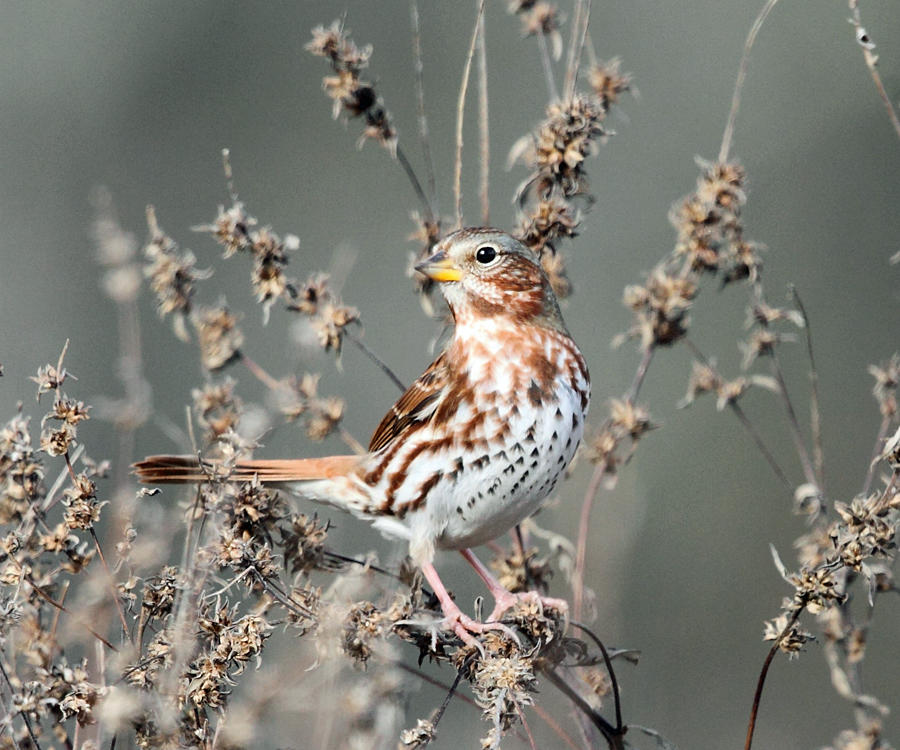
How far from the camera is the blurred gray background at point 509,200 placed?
320 inches

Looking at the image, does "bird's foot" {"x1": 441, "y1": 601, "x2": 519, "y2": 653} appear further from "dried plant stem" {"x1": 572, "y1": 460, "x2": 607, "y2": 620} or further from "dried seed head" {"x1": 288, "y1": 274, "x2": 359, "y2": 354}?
"dried seed head" {"x1": 288, "y1": 274, "x2": 359, "y2": 354}

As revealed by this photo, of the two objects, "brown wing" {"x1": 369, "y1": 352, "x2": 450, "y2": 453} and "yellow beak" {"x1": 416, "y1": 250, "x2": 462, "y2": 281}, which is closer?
"yellow beak" {"x1": 416, "y1": 250, "x2": 462, "y2": 281}

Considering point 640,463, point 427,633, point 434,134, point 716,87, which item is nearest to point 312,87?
point 434,134

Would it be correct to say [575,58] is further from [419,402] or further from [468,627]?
[468,627]

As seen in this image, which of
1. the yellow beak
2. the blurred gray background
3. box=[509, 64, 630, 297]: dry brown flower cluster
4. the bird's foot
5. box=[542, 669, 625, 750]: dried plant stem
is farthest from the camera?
the blurred gray background

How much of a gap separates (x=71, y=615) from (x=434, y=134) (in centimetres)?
730

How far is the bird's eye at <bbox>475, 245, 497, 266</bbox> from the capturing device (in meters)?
4.31

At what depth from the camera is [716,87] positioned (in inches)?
385

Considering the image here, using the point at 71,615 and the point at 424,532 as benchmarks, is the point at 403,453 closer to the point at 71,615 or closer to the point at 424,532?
the point at 424,532

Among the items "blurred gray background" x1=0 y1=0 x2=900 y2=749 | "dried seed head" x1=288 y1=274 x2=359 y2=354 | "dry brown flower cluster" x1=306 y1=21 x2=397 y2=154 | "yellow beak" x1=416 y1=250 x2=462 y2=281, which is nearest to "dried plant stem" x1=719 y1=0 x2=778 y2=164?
"yellow beak" x1=416 y1=250 x2=462 y2=281

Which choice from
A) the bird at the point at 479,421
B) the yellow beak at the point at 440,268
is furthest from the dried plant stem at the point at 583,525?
the yellow beak at the point at 440,268

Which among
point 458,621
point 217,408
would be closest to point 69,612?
point 217,408

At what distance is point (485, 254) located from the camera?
432cm

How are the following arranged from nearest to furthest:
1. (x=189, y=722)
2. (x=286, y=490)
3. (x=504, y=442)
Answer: (x=189, y=722)
(x=504, y=442)
(x=286, y=490)
